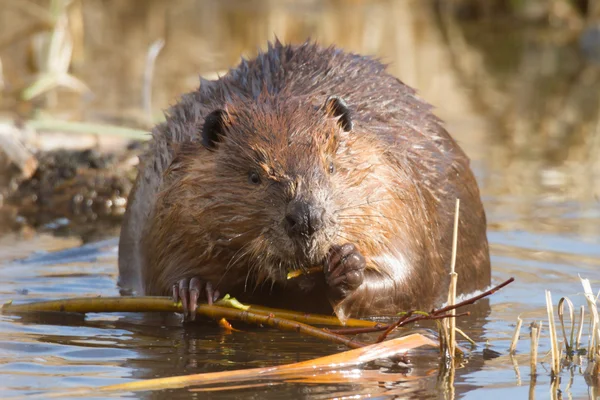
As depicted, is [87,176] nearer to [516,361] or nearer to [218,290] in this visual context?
[218,290]

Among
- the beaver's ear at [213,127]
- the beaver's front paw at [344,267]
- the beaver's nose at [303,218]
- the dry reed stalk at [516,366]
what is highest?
the beaver's ear at [213,127]

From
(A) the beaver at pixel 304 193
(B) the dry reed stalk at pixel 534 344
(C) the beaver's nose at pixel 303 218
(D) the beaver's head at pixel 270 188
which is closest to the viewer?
(B) the dry reed stalk at pixel 534 344

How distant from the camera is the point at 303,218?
11.7 feet

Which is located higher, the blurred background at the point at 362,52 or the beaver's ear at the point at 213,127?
the blurred background at the point at 362,52

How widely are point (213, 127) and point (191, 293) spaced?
60 centimetres

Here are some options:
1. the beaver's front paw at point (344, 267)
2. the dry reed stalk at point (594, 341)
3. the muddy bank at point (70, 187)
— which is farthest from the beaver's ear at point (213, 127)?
the muddy bank at point (70, 187)

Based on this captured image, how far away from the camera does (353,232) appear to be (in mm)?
3961

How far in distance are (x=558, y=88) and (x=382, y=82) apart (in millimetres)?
7209

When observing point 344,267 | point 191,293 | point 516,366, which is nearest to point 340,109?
point 344,267

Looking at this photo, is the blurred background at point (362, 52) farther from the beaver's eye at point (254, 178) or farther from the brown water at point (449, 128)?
the beaver's eye at point (254, 178)

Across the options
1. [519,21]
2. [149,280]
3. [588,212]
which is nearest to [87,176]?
[149,280]

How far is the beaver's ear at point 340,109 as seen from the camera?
161 inches

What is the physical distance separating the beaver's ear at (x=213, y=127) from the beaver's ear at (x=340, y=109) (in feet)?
1.21

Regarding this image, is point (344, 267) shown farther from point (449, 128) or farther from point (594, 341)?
point (449, 128)
